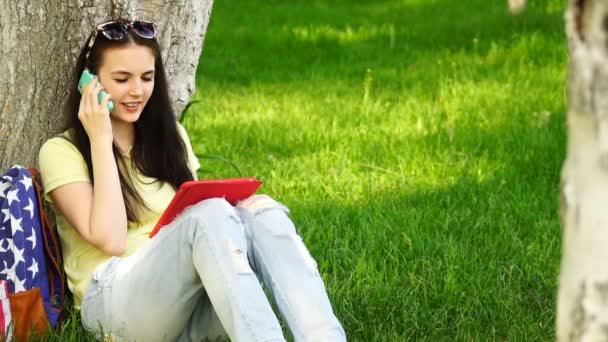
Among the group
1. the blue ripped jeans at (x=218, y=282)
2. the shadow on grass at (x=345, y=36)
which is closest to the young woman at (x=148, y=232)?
the blue ripped jeans at (x=218, y=282)

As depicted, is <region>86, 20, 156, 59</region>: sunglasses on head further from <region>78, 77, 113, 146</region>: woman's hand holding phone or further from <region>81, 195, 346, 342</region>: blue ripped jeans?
<region>81, 195, 346, 342</region>: blue ripped jeans

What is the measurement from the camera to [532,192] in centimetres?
465

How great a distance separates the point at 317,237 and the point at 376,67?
3.53 meters

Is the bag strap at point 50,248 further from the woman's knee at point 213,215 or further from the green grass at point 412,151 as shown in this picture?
the green grass at point 412,151

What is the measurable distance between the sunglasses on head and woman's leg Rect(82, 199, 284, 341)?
58cm

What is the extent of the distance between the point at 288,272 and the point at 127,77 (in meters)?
0.74

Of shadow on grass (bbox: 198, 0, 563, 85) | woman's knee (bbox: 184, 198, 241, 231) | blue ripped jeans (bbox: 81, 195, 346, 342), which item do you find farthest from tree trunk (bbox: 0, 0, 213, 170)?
shadow on grass (bbox: 198, 0, 563, 85)

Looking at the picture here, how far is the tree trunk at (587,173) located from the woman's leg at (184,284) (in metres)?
1.23

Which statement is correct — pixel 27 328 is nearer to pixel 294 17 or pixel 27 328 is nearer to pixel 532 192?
pixel 532 192

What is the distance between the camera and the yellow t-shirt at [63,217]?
300cm

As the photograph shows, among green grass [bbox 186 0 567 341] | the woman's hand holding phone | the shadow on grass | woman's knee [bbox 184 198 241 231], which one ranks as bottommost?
green grass [bbox 186 0 567 341]

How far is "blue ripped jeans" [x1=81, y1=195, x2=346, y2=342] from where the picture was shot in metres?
2.73

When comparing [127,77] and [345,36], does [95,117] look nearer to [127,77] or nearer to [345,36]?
[127,77]

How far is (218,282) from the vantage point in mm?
2738
